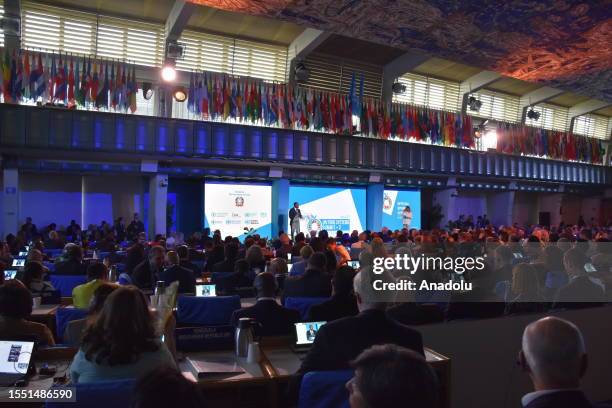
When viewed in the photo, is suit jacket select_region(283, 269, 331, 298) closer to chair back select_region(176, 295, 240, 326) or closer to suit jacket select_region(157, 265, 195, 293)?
chair back select_region(176, 295, 240, 326)

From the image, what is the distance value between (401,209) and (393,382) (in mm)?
20925

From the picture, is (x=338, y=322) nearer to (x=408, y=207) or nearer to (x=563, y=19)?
(x=563, y=19)

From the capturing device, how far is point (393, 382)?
53.7 inches

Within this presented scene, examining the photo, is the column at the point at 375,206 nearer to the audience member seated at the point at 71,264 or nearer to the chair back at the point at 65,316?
the audience member seated at the point at 71,264

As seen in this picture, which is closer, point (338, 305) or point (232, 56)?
point (338, 305)

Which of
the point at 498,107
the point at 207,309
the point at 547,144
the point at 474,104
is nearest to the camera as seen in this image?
the point at 207,309

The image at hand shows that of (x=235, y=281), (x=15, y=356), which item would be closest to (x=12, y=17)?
(x=235, y=281)

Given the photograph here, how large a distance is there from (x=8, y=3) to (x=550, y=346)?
15.7 m

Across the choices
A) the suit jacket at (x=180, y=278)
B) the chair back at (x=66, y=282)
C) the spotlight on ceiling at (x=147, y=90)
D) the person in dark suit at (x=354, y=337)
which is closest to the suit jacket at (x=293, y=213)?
the spotlight on ceiling at (x=147, y=90)

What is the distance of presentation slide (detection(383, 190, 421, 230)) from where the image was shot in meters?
21.4

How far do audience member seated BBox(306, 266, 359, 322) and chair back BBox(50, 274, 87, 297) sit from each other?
13.1ft

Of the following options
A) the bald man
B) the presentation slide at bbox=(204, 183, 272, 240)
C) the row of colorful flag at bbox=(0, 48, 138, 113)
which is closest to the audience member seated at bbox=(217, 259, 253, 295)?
the bald man

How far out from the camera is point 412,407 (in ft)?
4.40

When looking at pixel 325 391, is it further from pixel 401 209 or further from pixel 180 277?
pixel 401 209
